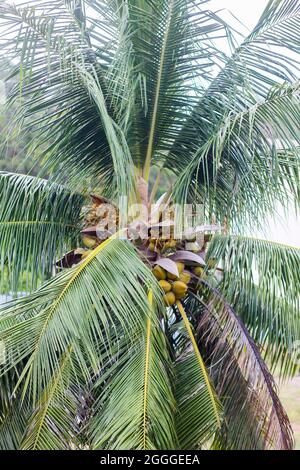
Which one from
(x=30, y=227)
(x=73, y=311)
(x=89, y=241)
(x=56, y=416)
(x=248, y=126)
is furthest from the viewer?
(x=30, y=227)

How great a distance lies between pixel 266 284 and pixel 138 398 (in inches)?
36.5

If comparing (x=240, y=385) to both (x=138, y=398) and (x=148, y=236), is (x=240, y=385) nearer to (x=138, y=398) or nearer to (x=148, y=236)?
(x=138, y=398)

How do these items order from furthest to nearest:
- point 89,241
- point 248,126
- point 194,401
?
point 89,241, point 248,126, point 194,401

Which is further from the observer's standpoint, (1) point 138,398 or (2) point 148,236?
(2) point 148,236

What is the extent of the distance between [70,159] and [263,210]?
1.13 m

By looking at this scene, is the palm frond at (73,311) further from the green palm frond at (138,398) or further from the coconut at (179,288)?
the coconut at (179,288)

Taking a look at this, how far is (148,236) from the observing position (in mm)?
A: 2902

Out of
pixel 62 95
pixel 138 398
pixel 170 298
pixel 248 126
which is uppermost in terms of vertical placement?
pixel 62 95

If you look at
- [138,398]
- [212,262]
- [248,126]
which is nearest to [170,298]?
[212,262]

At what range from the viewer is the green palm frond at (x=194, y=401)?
8.25ft

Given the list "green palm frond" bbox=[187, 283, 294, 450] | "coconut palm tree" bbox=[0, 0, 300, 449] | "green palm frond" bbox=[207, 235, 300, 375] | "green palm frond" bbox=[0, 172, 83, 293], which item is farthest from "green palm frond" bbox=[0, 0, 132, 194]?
"green palm frond" bbox=[187, 283, 294, 450]

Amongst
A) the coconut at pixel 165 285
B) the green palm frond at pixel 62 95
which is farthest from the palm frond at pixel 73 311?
the green palm frond at pixel 62 95

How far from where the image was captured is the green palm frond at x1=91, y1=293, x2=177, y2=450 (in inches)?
89.7

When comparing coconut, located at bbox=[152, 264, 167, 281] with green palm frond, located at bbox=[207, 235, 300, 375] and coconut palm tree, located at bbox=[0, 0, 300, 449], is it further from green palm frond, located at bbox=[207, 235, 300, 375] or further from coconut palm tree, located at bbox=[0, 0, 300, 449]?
green palm frond, located at bbox=[207, 235, 300, 375]
